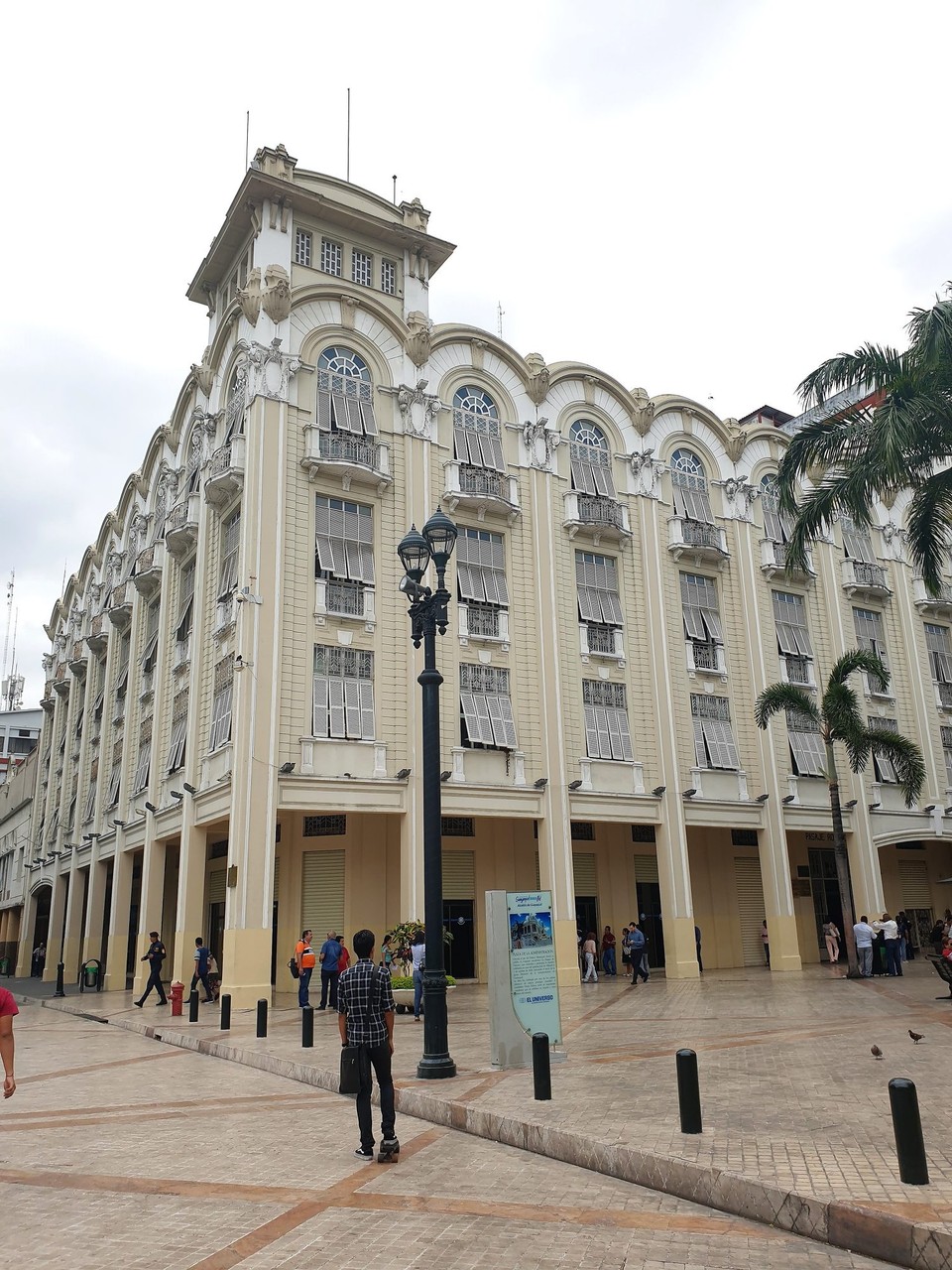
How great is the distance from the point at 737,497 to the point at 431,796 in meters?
24.8

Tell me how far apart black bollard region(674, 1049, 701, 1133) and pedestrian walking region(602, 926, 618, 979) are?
21533 mm

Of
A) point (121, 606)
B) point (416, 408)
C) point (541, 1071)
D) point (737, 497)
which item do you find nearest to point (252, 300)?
point (416, 408)

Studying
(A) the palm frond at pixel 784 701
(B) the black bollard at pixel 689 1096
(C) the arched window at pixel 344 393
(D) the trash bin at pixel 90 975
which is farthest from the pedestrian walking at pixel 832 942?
(B) the black bollard at pixel 689 1096

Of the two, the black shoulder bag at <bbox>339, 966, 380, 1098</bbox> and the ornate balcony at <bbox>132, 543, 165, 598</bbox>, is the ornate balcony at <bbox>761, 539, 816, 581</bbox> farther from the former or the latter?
the black shoulder bag at <bbox>339, 966, 380, 1098</bbox>

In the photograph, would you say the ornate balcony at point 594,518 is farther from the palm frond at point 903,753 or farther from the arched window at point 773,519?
the palm frond at point 903,753

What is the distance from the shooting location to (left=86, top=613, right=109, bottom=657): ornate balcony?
3953 centimetres

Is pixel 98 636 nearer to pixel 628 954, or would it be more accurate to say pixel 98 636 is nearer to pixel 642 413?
pixel 642 413

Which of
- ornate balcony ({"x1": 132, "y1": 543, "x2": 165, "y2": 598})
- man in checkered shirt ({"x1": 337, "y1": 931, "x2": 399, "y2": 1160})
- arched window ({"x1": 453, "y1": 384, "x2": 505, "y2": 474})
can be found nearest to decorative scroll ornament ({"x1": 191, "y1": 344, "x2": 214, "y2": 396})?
ornate balcony ({"x1": 132, "y1": 543, "x2": 165, "y2": 598})

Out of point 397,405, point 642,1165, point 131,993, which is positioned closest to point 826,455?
point 397,405

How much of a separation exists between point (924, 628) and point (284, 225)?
2663 cm

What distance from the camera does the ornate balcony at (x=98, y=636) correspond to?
1556 inches

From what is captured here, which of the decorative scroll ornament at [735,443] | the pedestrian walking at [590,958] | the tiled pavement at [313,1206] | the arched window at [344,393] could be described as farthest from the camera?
the decorative scroll ornament at [735,443]

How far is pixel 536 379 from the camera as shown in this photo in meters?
30.2

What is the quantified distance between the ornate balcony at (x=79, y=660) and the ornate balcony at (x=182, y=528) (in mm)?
14049
